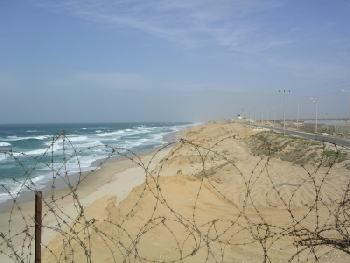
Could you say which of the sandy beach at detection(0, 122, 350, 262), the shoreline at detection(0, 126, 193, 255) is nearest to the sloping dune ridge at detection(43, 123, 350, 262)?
the sandy beach at detection(0, 122, 350, 262)

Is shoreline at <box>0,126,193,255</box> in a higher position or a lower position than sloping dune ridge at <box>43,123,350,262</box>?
lower

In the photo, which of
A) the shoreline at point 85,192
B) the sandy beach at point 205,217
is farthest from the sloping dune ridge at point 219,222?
the shoreline at point 85,192

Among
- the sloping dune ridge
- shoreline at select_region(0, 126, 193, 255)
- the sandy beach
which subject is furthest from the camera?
shoreline at select_region(0, 126, 193, 255)

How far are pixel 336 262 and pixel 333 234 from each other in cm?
218

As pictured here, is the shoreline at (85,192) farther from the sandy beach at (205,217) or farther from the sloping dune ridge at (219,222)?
the sloping dune ridge at (219,222)

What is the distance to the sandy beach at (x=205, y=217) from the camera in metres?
7.18

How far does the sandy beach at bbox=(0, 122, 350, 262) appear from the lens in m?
7.18

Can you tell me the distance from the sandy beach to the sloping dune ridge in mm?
23

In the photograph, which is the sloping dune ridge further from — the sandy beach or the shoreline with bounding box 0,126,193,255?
the shoreline with bounding box 0,126,193,255

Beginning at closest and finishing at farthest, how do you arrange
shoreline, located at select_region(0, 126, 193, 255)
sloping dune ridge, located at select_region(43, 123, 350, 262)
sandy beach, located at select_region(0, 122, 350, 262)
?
sloping dune ridge, located at select_region(43, 123, 350, 262), sandy beach, located at select_region(0, 122, 350, 262), shoreline, located at select_region(0, 126, 193, 255)

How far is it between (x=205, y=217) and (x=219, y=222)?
0.65 metres

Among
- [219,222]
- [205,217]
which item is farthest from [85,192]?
[219,222]

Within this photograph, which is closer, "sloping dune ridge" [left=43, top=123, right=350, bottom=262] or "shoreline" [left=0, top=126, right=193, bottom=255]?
"sloping dune ridge" [left=43, top=123, right=350, bottom=262]

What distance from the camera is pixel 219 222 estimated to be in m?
12.8
